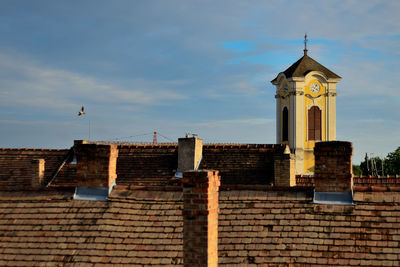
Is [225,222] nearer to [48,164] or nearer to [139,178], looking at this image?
[139,178]

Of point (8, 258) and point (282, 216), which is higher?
point (282, 216)

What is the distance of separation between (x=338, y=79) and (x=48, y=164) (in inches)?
1052

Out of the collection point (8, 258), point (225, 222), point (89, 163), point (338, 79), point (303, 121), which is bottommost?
point (8, 258)

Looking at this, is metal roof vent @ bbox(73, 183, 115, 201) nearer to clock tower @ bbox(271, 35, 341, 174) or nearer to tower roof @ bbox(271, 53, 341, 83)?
clock tower @ bbox(271, 35, 341, 174)

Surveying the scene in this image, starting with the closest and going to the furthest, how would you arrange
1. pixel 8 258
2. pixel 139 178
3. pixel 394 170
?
1. pixel 8 258
2. pixel 139 178
3. pixel 394 170

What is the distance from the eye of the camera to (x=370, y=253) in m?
9.92

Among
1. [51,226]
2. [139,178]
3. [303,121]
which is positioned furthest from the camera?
[303,121]

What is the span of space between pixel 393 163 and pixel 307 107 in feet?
92.6

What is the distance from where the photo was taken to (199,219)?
346 inches

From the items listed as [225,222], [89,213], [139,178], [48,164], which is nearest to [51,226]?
[89,213]

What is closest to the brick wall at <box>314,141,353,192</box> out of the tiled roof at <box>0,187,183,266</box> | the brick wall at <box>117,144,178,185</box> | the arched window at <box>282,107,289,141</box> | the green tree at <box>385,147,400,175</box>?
the tiled roof at <box>0,187,183,266</box>

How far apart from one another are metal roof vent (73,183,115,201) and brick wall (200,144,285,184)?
11.5 metres

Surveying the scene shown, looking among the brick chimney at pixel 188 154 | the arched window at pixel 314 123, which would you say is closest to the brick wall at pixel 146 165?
the brick chimney at pixel 188 154

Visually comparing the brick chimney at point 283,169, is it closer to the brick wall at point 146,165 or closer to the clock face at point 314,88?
the brick wall at point 146,165
